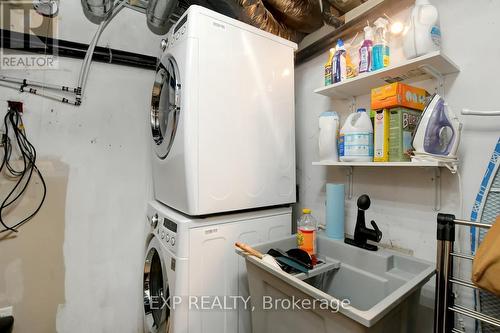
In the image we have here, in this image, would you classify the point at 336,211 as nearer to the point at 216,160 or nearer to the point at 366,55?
the point at 216,160

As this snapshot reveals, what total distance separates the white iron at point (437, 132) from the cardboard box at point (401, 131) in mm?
94

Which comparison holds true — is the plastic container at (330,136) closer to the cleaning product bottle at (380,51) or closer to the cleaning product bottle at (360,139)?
the cleaning product bottle at (360,139)

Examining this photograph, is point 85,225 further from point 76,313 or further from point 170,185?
point 170,185

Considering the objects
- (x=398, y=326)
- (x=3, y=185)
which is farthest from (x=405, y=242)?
(x=3, y=185)

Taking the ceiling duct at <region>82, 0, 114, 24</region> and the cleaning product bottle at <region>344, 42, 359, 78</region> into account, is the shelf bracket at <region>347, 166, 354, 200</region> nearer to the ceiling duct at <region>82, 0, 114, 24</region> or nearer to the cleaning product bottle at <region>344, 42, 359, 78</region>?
the cleaning product bottle at <region>344, 42, 359, 78</region>

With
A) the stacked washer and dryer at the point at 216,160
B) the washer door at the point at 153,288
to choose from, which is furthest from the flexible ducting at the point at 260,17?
the washer door at the point at 153,288

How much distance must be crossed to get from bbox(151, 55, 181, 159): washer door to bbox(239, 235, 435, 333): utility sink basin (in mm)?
738

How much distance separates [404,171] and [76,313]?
2.23 meters

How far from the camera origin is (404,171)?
1.28 meters

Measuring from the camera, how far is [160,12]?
168cm

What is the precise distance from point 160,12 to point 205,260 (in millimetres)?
1626

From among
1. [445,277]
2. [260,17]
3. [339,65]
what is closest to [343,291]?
[445,277]

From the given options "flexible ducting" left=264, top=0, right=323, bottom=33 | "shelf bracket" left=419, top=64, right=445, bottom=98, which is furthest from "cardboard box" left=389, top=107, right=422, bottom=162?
"flexible ducting" left=264, top=0, right=323, bottom=33

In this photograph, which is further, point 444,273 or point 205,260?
point 205,260
